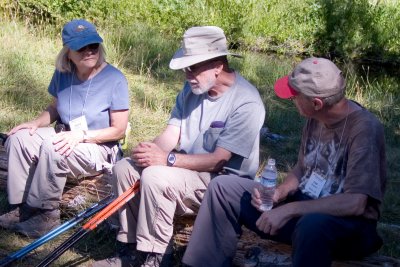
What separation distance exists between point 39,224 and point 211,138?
1264 millimetres

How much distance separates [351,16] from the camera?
38.5ft

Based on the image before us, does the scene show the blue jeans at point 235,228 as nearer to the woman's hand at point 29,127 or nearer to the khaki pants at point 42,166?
the khaki pants at point 42,166

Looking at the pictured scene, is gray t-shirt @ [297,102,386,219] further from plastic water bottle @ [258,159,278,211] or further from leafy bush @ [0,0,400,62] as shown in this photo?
leafy bush @ [0,0,400,62]

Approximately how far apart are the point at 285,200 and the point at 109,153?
131 cm

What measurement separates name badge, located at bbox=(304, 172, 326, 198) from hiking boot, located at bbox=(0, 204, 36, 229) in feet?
5.94

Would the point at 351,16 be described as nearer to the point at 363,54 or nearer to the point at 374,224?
the point at 363,54

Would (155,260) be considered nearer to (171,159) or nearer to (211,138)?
(171,159)

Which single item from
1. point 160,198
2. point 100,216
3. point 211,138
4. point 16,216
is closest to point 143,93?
point 16,216

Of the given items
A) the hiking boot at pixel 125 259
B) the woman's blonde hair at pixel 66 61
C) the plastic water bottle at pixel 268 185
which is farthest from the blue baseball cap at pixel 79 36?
the plastic water bottle at pixel 268 185

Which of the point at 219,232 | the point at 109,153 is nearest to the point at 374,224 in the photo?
the point at 219,232

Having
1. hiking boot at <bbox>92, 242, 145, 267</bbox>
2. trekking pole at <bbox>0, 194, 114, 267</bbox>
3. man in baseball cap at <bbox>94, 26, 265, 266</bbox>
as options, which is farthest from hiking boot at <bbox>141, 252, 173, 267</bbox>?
trekking pole at <bbox>0, 194, 114, 267</bbox>

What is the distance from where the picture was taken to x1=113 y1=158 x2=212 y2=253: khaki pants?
3559 millimetres

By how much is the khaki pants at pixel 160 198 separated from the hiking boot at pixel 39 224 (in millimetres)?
715

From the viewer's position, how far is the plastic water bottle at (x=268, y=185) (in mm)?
3359
